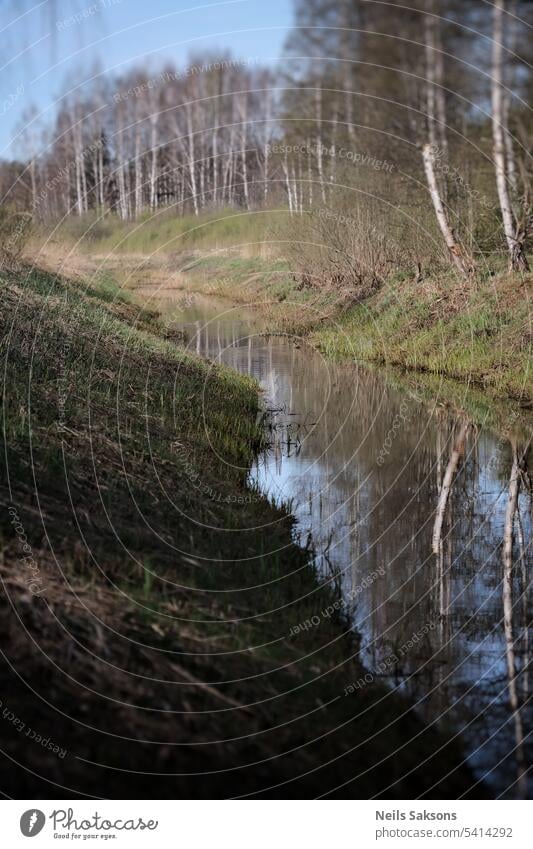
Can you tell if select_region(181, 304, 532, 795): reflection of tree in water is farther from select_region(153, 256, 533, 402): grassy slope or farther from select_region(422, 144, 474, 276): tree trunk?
select_region(422, 144, 474, 276): tree trunk

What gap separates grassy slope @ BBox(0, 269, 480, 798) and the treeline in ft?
12.9

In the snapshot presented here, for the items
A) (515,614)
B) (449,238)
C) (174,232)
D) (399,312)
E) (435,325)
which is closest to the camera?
(515,614)

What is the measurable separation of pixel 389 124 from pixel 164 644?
764cm

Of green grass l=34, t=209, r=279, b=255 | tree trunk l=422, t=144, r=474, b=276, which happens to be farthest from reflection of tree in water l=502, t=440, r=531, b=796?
green grass l=34, t=209, r=279, b=255

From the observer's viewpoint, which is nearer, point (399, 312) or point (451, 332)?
point (451, 332)

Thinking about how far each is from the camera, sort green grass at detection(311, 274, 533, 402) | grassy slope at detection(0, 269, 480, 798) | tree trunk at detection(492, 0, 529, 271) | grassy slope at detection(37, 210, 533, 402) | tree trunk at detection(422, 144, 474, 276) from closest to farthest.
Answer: grassy slope at detection(0, 269, 480, 798) → tree trunk at detection(492, 0, 529, 271) → green grass at detection(311, 274, 533, 402) → grassy slope at detection(37, 210, 533, 402) → tree trunk at detection(422, 144, 474, 276)

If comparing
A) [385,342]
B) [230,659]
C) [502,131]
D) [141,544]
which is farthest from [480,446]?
[385,342]

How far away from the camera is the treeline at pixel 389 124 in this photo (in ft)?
25.0

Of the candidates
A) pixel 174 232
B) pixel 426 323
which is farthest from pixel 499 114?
pixel 174 232

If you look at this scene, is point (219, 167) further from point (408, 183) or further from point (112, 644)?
point (112, 644)

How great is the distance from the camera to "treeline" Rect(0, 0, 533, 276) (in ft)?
25.0

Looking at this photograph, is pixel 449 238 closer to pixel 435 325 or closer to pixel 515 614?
pixel 435 325

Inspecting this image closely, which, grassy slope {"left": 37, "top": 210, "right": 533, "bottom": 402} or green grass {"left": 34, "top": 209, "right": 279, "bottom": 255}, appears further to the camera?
green grass {"left": 34, "top": 209, "right": 279, "bottom": 255}

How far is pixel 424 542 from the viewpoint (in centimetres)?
756
